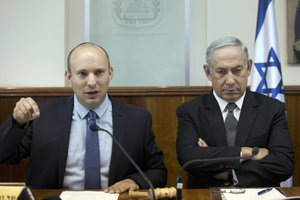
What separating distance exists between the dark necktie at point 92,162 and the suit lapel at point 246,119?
0.78 m

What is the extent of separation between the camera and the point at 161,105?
11.3 feet

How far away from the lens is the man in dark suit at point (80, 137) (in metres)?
2.07

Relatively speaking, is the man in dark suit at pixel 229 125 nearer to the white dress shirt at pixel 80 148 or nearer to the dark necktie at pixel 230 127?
the dark necktie at pixel 230 127

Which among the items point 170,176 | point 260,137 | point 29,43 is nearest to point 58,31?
point 29,43

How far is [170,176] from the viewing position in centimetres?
343

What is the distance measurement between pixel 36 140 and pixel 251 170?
1.11m

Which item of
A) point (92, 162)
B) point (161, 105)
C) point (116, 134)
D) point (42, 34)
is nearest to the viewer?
point (92, 162)

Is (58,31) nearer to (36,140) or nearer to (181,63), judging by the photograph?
(181,63)

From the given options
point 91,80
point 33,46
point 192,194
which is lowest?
point 192,194

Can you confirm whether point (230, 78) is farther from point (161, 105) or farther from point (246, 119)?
point (161, 105)

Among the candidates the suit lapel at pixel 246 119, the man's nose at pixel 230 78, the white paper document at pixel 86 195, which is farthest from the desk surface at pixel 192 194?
the man's nose at pixel 230 78

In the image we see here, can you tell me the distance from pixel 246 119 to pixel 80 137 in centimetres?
92

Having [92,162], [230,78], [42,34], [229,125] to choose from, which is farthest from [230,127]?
[42,34]

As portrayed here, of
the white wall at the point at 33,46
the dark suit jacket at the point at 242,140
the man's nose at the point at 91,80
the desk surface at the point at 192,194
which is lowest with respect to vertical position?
the desk surface at the point at 192,194
